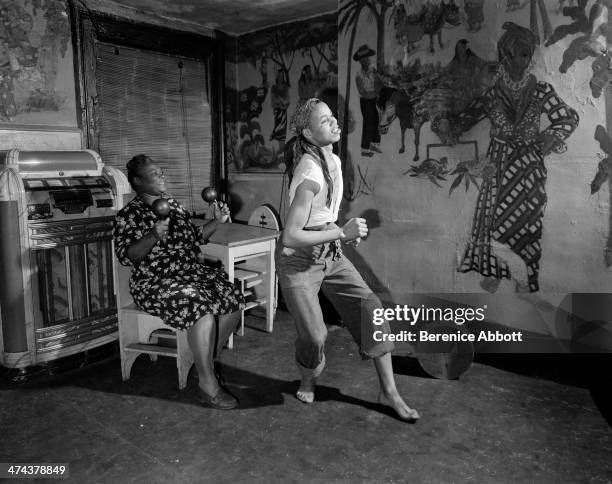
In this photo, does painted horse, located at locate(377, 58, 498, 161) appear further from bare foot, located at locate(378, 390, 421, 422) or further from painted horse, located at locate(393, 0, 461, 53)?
bare foot, located at locate(378, 390, 421, 422)

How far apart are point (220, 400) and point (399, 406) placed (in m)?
1.08

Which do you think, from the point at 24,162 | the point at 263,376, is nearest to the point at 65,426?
the point at 263,376

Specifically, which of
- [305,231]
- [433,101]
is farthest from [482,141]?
[305,231]

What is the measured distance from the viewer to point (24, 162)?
3.48 metres

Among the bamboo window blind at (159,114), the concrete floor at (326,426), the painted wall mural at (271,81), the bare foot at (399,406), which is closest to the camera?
the concrete floor at (326,426)

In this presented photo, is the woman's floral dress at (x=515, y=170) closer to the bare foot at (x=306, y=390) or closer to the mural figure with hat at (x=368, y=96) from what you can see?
the mural figure with hat at (x=368, y=96)

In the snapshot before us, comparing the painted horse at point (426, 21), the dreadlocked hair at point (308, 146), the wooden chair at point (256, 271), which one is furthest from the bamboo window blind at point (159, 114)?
the dreadlocked hair at point (308, 146)

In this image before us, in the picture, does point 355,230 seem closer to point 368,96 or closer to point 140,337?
point 140,337

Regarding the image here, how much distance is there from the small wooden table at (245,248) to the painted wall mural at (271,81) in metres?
1.25

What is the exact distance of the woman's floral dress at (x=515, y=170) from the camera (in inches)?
135

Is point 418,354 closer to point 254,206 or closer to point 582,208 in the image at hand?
point 582,208

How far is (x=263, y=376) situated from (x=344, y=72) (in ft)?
8.66

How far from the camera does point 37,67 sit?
4.05 m

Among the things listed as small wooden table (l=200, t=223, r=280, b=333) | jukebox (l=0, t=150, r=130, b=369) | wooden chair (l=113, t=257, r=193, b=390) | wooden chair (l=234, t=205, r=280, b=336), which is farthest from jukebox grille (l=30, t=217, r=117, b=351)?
wooden chair (l=234, t=205, r=280, b=336)
